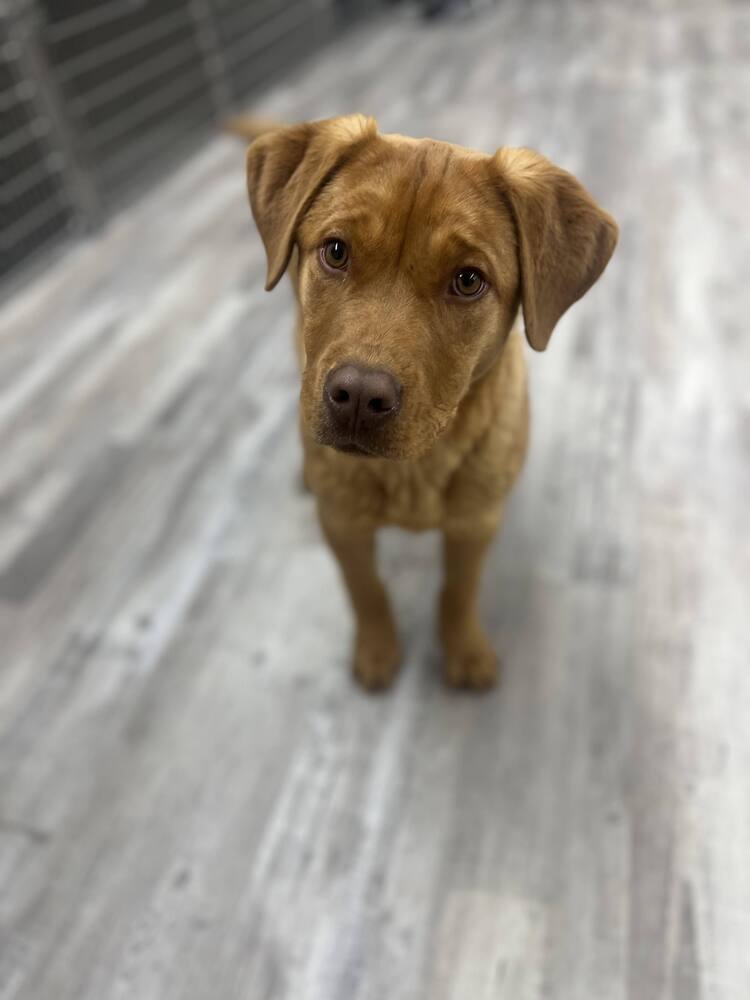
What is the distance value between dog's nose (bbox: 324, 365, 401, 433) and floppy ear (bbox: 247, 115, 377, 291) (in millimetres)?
377

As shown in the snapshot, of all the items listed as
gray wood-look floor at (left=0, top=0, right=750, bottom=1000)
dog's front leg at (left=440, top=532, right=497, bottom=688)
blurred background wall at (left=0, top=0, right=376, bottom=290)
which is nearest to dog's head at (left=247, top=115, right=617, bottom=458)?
dog's front leg at (left=440, top=532, right=497, bottom=688)

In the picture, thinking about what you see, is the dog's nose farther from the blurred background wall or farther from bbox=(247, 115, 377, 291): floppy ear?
the blurred background wall

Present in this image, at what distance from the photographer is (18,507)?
A: 256 centimetres

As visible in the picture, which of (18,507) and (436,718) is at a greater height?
(18,507)

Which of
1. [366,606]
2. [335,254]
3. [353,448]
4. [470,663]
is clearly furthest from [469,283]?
[470,663]

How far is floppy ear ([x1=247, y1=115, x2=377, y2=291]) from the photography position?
4.30ft

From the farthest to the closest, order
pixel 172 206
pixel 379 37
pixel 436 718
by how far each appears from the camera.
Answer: pixel 379 37 → pixel 172 206 → pixel 436 718

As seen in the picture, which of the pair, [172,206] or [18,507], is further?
[172,206]

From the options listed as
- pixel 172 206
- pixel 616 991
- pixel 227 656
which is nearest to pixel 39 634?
pixel 227 656

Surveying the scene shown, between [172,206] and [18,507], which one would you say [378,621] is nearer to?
[18,507]

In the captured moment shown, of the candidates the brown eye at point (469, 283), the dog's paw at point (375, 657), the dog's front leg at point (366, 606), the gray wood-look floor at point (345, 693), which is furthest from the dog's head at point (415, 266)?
the gray wood-look floor at point (345, 693)

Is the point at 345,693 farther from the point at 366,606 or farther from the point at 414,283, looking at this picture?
the point at 414,283

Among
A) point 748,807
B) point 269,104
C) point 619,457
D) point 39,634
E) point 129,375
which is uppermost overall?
point 269,104

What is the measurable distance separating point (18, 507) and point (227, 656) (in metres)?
1.14
